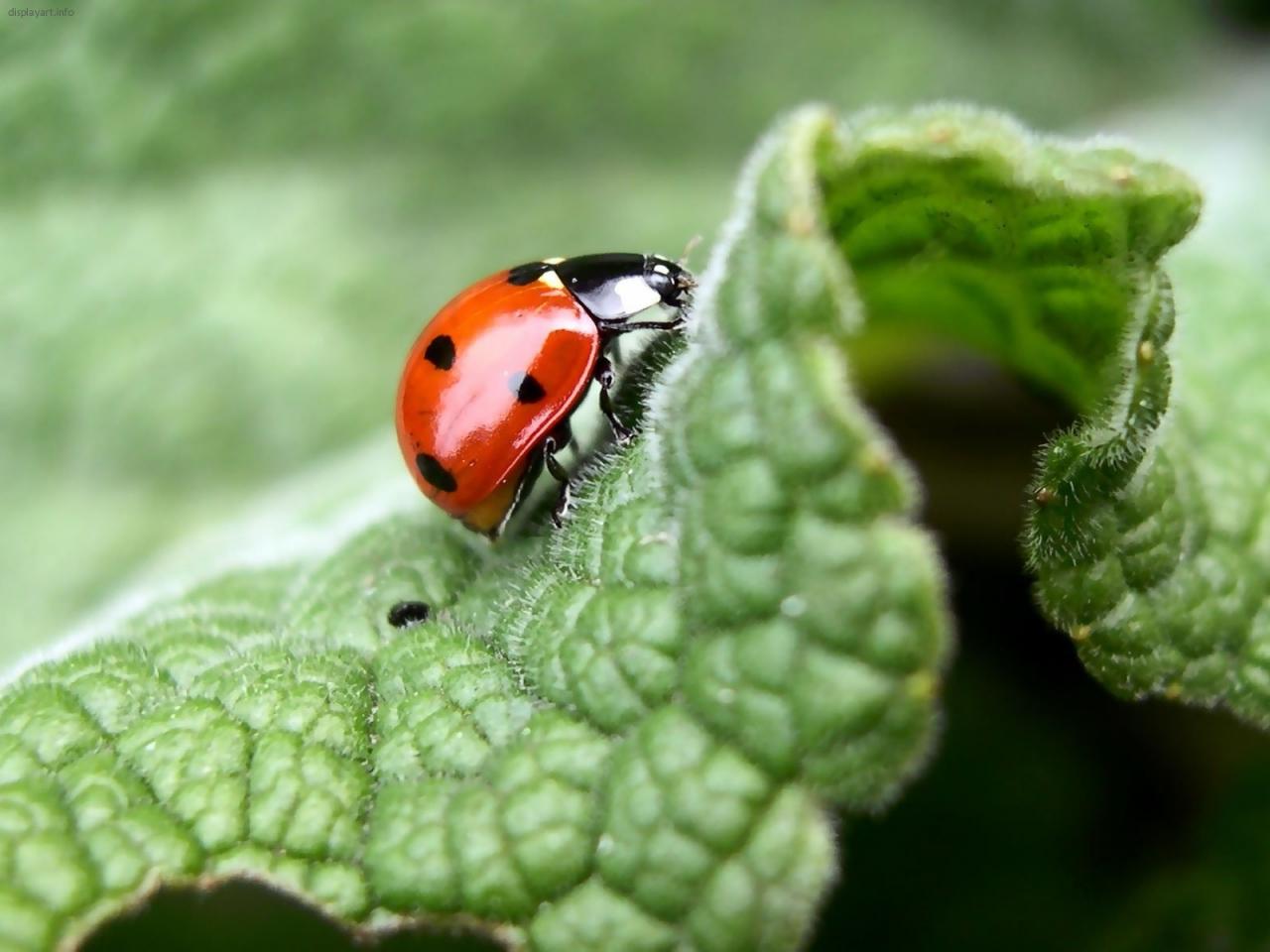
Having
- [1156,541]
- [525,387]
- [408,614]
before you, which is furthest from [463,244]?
[1156,541]

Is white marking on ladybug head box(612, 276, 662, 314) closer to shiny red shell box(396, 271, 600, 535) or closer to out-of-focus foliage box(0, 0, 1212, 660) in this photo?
shiny red shell box(396, 271, 600, 535)

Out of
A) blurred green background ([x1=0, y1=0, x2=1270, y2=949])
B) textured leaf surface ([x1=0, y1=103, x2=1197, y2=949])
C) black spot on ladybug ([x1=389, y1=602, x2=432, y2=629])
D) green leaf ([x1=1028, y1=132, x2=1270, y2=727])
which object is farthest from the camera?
blurred green background ([x1=0, y1=0, x2=1270, y2=949])

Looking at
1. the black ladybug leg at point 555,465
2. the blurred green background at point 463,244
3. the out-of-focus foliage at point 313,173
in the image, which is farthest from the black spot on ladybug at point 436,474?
the out-of-focus foliage at point 313,173

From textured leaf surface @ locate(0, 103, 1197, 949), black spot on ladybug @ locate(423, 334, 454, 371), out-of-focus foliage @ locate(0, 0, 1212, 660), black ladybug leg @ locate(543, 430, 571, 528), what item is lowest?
textured leaf surface @ locate(0, 103, 1197, 949)

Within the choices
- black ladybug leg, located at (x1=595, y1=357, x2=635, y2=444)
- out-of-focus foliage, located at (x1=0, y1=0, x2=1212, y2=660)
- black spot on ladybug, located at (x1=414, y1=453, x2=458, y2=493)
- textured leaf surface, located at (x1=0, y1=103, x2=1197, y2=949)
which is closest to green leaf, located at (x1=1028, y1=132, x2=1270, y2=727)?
textured leaf surface, located at (x1=0, y1=103, x2=1197, y2=949)

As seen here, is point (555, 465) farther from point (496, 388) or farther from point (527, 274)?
point (527, 274)

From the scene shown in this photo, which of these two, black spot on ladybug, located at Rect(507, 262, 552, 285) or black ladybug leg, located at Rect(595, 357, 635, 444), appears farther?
black spot on ladybug, located at Rect(507, 262, 552, 285)
